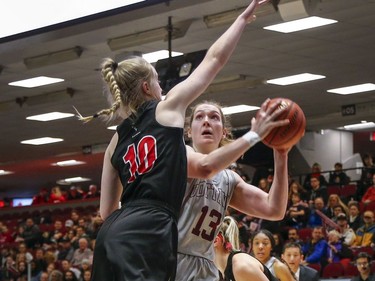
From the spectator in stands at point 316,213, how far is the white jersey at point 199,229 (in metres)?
11.7

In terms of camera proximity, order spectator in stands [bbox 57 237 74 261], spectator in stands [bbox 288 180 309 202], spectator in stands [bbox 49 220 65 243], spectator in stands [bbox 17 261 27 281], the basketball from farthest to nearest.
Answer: spectator in stands [bbox 49 220 65 243] → spectator in stands [bbox 17 261 27 281] → spectator in stands [bbox 57 237 74 261] → spectator in stands [bbox 288 180 309 202] → the basketball

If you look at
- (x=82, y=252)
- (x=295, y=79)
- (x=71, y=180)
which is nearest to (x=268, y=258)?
(x=295, y=79)

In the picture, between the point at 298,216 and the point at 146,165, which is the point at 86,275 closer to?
the point at 298,216

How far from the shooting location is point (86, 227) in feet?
70.1

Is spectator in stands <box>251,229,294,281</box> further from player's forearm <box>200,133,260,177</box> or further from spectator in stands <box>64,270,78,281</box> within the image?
spectator in stands <box>64,270,78,281</box>

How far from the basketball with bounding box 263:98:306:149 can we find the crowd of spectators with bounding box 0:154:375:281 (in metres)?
6.68

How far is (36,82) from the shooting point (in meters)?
17.5

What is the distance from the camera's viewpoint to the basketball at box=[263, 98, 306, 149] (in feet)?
12.5

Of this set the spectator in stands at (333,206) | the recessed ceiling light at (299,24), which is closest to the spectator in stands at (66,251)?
the spectator in stands at (333,206)

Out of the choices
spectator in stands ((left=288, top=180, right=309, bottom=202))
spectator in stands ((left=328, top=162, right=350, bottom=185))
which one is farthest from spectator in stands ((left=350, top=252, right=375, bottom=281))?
spectator in stands ((left=328, top=162, right=350, bottom=185))

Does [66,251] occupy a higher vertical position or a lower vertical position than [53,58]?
lower

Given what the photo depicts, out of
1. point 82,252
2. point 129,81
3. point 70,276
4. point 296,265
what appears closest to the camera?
point 129,81

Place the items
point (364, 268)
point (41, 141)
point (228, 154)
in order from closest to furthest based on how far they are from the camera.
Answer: point (228, 154) < point (364, 268) < point (41, 141)

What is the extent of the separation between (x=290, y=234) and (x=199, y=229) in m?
10.6
